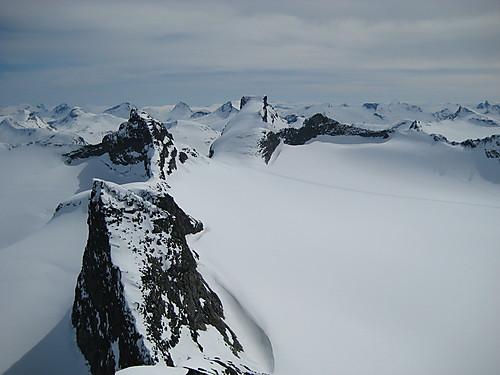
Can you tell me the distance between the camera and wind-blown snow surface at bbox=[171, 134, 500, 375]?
22.3 metres

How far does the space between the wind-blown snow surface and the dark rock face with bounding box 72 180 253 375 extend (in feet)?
21.3

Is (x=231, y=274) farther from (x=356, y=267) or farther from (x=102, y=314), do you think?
(x=356, y=267)

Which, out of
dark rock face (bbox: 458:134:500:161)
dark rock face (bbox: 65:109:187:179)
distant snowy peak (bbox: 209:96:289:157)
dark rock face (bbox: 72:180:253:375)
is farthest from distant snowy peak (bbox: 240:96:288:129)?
dark rock face (bbox: 72:180:253:375)

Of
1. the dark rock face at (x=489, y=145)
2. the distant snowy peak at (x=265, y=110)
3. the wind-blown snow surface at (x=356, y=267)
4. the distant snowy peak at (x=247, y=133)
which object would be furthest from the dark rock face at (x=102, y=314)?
the dark rock face at (x=489, y=145)

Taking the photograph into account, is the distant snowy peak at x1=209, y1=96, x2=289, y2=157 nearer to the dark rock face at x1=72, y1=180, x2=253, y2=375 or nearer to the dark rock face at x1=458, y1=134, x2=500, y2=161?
the dark rock face at x1=458, y1=134, x2=500, y2=161

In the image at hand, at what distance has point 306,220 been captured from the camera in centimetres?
4397

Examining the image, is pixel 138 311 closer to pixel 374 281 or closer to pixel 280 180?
pixel 374 281

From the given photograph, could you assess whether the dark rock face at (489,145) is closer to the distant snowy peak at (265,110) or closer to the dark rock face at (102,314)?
the distant snowy peak at (265,110)

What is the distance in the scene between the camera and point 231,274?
27.0 meters

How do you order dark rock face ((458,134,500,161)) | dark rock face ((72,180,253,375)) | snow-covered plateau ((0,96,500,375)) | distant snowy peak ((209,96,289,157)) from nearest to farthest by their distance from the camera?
dark rock face ((72,180,253,375)) → snow-covered plateau ((0,96,500,375)) → dark rock face ((458,134,500,161)) → distant snowy peak ((209,96,289,157))

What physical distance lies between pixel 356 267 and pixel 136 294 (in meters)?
23.9

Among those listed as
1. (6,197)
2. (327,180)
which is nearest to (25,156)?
(6,197)

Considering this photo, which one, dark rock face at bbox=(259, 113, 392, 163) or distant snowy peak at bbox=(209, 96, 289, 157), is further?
dark rock face at bbox=(259, 113, 392, 163)

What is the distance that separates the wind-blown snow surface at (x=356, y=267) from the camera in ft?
73.2
